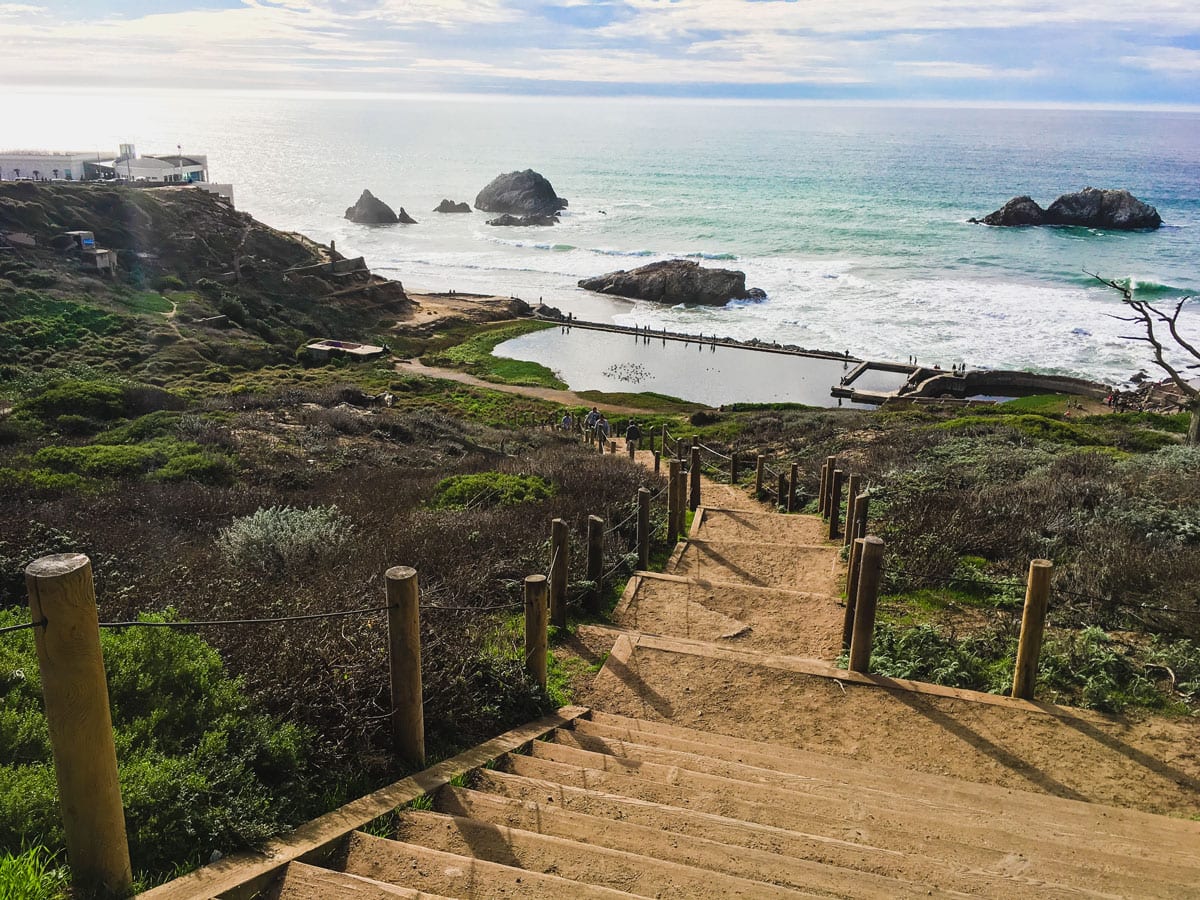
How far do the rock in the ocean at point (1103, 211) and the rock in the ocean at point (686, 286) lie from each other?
50.4m

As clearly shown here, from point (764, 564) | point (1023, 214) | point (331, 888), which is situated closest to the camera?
point (331, 888)

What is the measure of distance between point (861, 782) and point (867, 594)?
179 centimetres

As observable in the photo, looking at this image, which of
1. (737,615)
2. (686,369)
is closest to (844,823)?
(737,615)

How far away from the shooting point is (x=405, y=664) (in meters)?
4.63

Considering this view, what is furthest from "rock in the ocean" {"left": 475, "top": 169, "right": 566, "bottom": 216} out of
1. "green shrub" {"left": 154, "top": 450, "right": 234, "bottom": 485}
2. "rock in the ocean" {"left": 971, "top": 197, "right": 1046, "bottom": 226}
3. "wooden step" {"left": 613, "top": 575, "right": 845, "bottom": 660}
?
"wooden step" {"left": 613, "top": 575, "right": 845, "bottom": 660}

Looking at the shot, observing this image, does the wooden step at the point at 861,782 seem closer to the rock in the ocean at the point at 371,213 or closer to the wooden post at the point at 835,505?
the wooden post at the point at 835,505

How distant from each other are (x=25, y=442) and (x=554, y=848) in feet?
53.1

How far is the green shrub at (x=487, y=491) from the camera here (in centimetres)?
1159

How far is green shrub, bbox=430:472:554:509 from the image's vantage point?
11586 mm

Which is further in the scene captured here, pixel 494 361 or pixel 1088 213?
pixel 1088 213

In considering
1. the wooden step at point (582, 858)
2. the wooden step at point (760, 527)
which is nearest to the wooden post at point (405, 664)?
the wooden step at point (582, 858)

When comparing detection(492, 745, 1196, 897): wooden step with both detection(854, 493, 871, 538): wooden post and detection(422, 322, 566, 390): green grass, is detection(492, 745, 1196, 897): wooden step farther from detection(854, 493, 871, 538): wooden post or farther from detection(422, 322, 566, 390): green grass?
detection(422, 322, 566, 390): green grass

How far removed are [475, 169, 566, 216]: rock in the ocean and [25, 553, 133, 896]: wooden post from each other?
387 ft

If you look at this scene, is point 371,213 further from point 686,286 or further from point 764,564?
point 764,564
